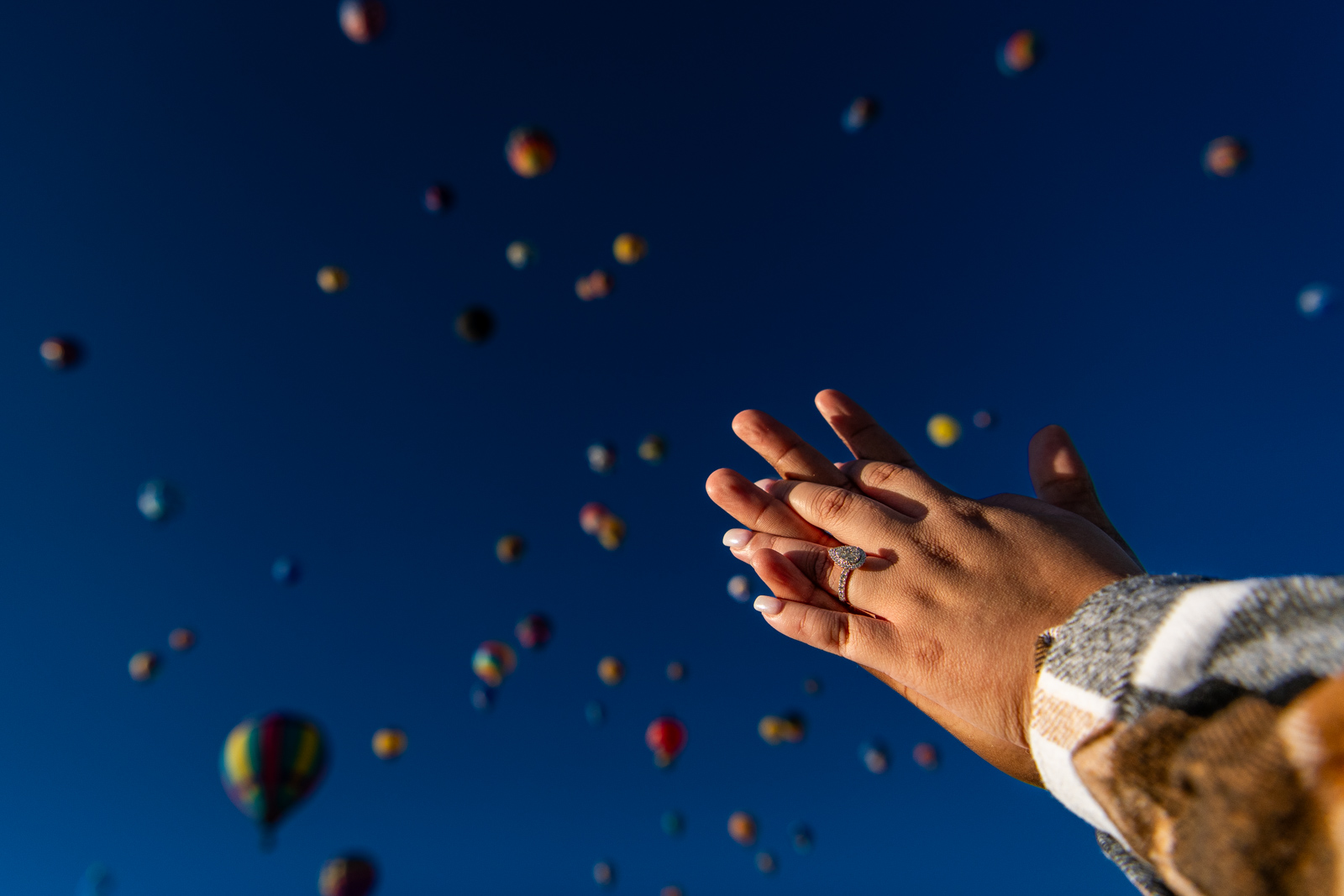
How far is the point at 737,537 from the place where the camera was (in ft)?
6.97

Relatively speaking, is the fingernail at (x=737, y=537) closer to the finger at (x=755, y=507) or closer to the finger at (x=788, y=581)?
the finger at (x=755, y=507)

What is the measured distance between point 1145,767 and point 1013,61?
40.4 feet

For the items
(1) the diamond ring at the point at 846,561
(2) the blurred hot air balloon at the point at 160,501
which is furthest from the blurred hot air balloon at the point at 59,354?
(1) the diamond ring at the point at 846,561

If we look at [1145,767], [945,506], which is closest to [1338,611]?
[1145,767]

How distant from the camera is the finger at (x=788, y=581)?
1852 mm

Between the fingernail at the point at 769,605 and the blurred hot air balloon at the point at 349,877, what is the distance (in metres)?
12.5

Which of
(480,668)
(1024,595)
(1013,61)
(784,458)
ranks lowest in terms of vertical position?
(1024,595)

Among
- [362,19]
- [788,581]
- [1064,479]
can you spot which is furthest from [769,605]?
[362,19]

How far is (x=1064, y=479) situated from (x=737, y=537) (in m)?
1.03

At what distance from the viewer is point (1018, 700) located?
1.36 m

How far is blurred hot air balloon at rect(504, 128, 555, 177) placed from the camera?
33.3 ft

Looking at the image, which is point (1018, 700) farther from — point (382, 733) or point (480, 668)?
point (382, 733)

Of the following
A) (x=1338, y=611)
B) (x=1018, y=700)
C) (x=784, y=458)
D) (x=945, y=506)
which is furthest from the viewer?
(x=784, y=458)

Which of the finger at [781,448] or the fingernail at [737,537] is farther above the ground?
the finger at [781,448]
